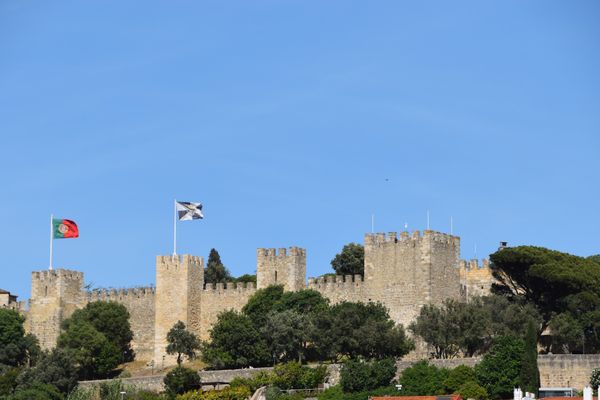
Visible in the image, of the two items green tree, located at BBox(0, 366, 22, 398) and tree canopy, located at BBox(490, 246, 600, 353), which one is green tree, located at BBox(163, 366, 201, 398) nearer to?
green tree, located at BBox(0, 366, 22, 398)

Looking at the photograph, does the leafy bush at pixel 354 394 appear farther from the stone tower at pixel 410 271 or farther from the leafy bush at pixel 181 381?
the stone tower at pixel 410 271

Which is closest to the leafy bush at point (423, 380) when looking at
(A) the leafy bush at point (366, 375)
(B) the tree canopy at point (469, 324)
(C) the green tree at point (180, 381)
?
(A) the leafy bush at point (366, 375)

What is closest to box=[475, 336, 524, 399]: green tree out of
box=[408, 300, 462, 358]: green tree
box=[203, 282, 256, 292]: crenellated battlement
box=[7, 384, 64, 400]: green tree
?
Answer: box=[408, 300, 462, 358]: green tree

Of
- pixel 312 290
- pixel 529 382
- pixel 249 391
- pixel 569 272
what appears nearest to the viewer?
pixel 529 382

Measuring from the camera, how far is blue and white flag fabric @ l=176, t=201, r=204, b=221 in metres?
75.0

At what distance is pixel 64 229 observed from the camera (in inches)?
3088

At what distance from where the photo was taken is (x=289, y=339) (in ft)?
218

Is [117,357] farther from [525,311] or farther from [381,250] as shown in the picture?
[525,311]

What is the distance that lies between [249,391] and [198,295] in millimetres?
13298

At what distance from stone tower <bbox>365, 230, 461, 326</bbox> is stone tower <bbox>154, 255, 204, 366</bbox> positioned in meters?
9.12

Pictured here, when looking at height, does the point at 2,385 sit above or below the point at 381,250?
below

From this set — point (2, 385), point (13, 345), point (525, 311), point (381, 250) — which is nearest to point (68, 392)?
point (2, 385)

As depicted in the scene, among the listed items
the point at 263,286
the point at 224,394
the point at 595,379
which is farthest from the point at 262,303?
the point at 595,379

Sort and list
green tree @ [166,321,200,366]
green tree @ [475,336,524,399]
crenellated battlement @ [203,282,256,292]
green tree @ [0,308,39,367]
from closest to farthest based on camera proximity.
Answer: green tree @ [475,336,524,399] → green tree @ [166,321,200,366] → crenellated battlement @ [203,282,256,292] → green tree @ [0,308,39,367]
